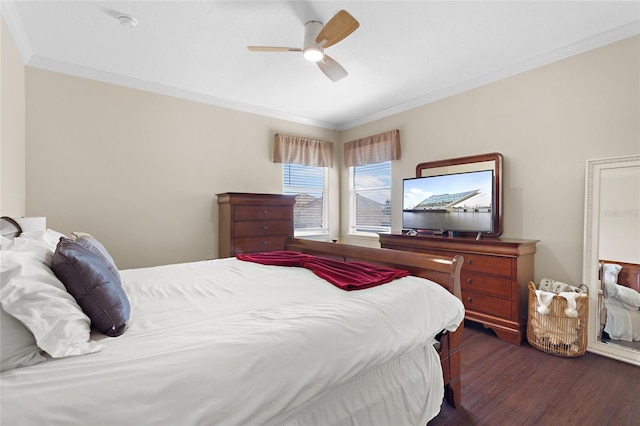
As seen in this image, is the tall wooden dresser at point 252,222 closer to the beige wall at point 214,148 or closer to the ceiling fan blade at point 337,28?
the beige wall at point 214,148

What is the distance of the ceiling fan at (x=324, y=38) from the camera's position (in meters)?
1.99

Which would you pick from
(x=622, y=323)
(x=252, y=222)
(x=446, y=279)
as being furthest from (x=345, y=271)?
(x=622, y=323)

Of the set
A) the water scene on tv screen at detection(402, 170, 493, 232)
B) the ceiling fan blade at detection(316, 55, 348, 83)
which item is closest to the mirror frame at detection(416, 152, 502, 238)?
the water scene on tv screen at detection(402, 170, 493, 232)

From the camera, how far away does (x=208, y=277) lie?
2.03 meters

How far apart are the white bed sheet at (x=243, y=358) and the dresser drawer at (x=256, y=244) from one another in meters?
1.74

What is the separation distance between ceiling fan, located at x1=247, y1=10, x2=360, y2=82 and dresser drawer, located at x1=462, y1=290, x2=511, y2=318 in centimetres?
245

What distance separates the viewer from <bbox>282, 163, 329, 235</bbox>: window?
4.79 m

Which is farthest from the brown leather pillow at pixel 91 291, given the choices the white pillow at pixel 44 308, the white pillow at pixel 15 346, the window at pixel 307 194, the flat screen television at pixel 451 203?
the window at pixel 307 194

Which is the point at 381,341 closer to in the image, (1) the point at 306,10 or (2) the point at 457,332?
(2) the point at 457,332

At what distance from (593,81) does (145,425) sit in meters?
3.77

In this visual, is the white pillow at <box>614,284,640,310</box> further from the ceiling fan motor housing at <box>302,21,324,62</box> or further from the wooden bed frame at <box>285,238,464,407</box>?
the ceiling fan motor housing at <box>302,21,324,62</box>

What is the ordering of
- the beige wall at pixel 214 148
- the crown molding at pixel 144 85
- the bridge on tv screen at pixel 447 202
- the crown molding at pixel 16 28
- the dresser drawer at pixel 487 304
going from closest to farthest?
the crown molding at pixel 16 28, the beige wall at pixel 214 148, the dresser drawer at pixel 487 304, the crown molding at pixel 144 85, the bridge on tv screen at pixel 447 202

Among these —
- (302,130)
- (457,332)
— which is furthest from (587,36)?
(302,130)

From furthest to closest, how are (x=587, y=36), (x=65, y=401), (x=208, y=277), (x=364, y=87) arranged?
(x=364, y=87)
(x=587, y=36)
(x=208, y=277)
(x=65, y=401)
